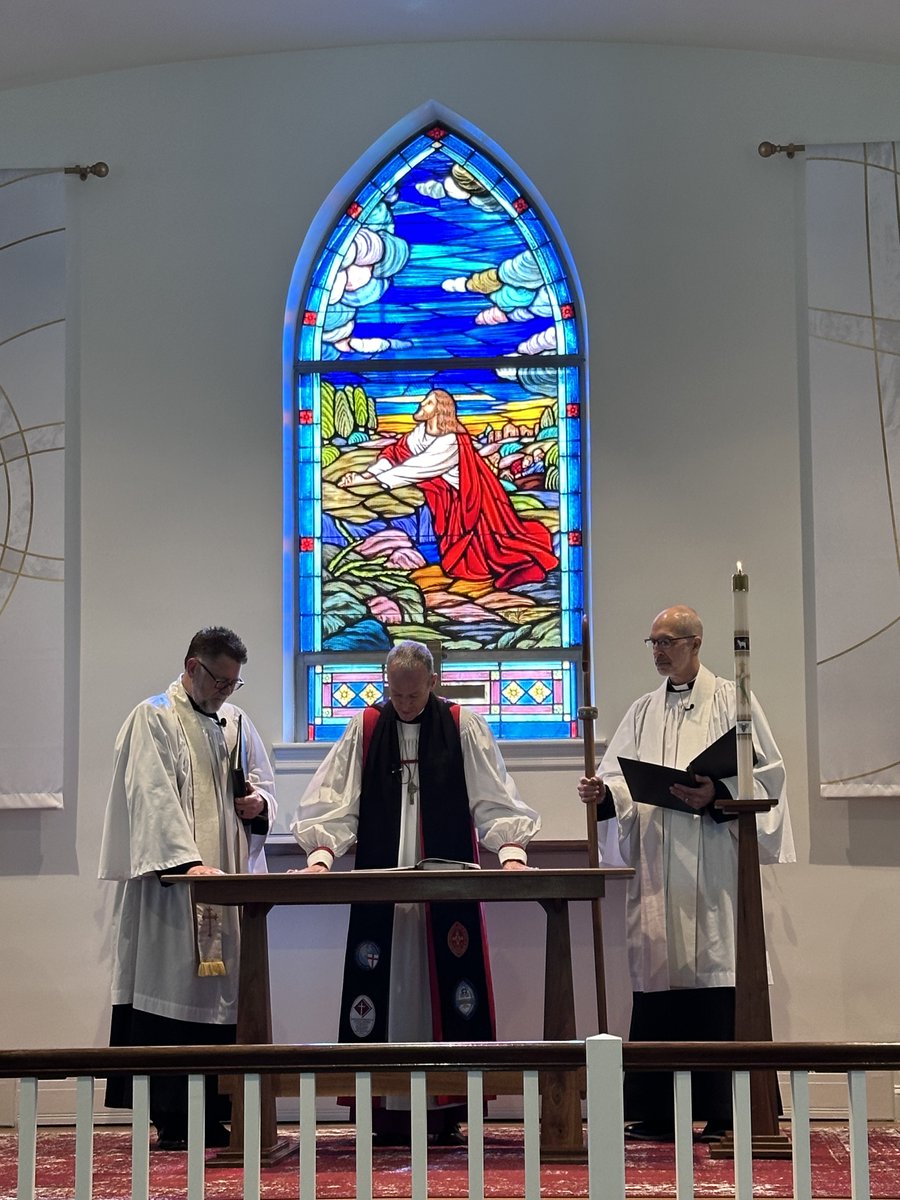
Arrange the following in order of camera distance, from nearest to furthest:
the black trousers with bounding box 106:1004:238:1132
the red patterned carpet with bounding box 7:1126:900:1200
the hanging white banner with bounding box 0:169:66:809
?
the red patterned carpet with bounding box 7:1126:900:1200
the black trousers with bounding box 106:1004:238:1132
the hanging white banner with bounding box 0:169:66:809

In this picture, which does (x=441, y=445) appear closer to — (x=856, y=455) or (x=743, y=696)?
(x=856, y=455)

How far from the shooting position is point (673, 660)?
6.26 meters

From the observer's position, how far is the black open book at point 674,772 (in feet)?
19.1

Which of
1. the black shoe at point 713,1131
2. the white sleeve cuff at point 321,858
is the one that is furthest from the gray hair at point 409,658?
the black shoe at point 713,1131

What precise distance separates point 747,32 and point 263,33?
2.20 meters

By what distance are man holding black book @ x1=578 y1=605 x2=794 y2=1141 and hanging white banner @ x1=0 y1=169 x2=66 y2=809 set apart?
2.52 metres

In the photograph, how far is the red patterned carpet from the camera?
16.3 ft

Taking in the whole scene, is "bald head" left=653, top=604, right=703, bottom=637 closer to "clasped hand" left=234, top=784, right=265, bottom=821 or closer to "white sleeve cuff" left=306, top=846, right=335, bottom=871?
"white sleeve cuff" left=306, top=846, right=335, bottom=871

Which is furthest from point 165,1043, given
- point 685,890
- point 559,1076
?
point 685,890

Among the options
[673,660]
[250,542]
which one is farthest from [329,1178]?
[250,542]

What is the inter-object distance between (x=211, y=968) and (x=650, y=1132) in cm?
176

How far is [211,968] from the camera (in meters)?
5.93

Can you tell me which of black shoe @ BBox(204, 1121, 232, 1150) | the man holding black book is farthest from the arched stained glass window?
black shoe @ BBox(204, 1121, 232, 1150)

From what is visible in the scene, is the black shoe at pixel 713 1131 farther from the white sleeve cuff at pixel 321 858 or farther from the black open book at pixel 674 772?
the white sleeve cuff at pixel 321 858
